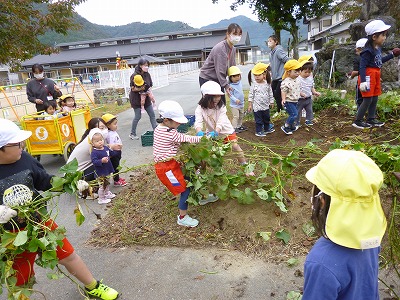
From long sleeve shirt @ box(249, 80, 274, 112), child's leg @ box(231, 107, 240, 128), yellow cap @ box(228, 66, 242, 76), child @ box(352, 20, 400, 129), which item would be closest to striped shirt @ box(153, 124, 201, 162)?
long sleeve shirt @ box(249, 80, 274, 112)

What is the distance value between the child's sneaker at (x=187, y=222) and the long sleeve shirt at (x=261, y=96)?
3157mm

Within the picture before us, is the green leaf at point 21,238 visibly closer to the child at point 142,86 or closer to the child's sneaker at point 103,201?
the child's sneaker at point 103,201

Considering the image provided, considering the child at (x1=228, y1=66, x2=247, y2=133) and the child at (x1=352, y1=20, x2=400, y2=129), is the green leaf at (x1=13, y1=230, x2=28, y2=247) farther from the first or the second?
the child at (x1=352, y1=20, x2=400, y2=129)

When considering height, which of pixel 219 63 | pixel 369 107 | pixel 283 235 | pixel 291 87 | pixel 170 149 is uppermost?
pixel 219 63

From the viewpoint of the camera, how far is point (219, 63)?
222 inches

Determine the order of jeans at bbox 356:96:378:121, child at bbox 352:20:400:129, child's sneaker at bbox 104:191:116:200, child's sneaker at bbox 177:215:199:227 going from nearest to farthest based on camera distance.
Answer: child's sneaker at bbox 177:215:199:227 → child's sneaker at bbox 104:191:116:200 → child at bbox 352:20:400:129 → jeans at bbox 356:96:378:121

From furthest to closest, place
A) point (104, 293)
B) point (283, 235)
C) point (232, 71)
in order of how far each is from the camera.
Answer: point (232, 71) → point (283, 235) → point (104, 293)

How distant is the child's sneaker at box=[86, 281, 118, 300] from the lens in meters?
2.73

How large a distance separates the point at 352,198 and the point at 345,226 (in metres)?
0.11

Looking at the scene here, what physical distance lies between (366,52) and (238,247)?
4145 millimetres

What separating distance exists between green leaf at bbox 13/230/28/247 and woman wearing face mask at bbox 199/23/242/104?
12.8 ft

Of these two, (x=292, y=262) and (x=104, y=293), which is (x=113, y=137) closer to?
(x=104, y=293)

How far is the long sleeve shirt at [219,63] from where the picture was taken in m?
5.61

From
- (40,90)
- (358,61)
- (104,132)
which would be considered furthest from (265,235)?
(40,90)
